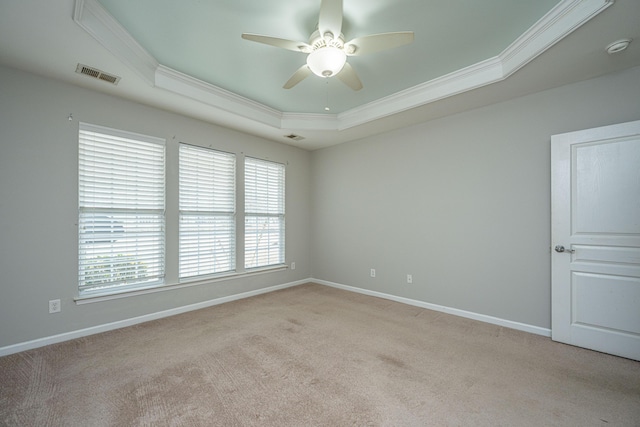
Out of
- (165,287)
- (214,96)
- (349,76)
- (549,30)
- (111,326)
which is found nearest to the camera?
(549,30)

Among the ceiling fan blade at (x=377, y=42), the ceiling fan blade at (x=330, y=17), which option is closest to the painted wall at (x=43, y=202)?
the ceiling fan blade at (x=330, y=17)

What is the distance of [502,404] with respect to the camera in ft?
6.14

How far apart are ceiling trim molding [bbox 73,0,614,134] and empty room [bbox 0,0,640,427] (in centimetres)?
2

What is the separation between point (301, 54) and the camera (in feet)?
8.87

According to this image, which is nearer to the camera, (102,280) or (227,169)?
(102,280)

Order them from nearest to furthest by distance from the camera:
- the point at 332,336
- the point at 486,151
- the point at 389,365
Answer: the point at 389,365 < the point at 332,336 < the point at 486,151

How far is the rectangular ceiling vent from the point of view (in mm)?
2570

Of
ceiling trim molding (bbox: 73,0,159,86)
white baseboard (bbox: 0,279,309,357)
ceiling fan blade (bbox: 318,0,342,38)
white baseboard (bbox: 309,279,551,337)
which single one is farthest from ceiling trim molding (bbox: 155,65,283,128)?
white baseboard (bbox: 309,279,551,337)

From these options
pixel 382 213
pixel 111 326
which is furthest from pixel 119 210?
pixel 382 213

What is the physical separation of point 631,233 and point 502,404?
79.3 inches

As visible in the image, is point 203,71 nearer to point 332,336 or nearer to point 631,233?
point 332,336

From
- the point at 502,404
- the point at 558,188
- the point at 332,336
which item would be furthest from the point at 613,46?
the point at 332,336

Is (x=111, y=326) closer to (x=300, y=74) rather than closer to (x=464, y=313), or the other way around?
(x=300, y=74)

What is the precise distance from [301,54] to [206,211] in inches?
98.4
